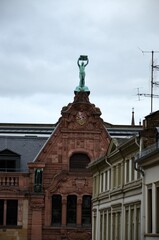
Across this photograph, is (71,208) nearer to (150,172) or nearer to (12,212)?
(12,212)

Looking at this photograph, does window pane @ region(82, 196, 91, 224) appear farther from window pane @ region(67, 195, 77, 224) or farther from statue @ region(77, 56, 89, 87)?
statue @ region(77, 56, 89, 87)

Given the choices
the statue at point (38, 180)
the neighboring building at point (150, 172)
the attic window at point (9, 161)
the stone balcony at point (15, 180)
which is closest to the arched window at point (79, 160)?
the statue at point (38, 180)

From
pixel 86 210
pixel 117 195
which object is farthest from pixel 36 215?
pixel 117 195

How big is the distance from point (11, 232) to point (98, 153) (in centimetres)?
1318

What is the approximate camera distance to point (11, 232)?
76.9m

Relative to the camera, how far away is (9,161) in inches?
3179

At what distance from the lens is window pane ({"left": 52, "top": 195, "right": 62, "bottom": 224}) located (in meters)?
78.6

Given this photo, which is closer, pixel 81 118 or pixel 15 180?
pixel 15 180

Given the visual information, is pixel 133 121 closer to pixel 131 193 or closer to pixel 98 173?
pixel 98 173

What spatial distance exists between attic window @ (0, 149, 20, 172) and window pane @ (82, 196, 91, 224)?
854 cm

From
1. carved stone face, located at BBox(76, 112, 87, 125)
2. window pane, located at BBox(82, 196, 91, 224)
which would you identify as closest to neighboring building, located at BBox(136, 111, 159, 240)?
window pane, located at BBox(82, 196, 91, 224)

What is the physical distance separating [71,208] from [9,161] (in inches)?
349

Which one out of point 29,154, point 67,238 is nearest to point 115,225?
point 67,238

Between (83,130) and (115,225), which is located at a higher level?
(83,130)
